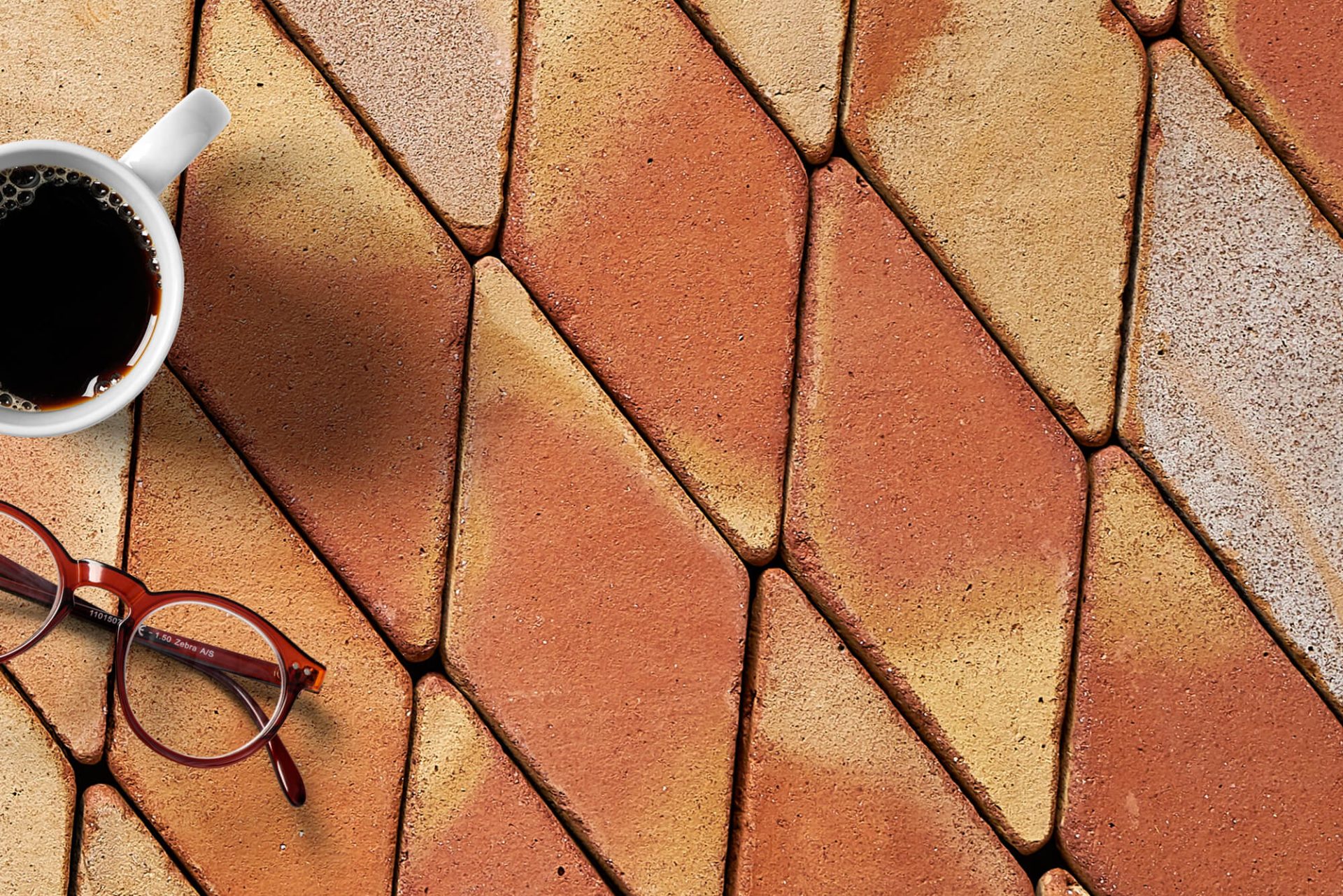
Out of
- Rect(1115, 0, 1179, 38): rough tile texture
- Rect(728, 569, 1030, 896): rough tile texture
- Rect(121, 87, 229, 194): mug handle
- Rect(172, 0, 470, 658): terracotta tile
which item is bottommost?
Rect(728, 569, 1030, 896): rough tile texture

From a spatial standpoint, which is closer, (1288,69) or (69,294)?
(69,294)

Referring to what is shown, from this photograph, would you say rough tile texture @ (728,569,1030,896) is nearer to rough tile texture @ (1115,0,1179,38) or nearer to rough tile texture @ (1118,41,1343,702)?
rough tile texture @ (1118,41,1343,702)

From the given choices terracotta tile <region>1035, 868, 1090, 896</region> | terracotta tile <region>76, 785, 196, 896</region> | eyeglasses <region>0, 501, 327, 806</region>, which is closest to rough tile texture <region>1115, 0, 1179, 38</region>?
terracotta tile <region>1035, 868, 1090, 896</region>

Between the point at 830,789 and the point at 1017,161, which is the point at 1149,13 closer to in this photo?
the point at 1017,161

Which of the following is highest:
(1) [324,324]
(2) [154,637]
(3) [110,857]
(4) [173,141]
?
(4) [173,141]

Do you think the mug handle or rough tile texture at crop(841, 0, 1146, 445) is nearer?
the mug handle

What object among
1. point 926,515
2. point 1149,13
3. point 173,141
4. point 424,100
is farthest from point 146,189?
point 1149,13
